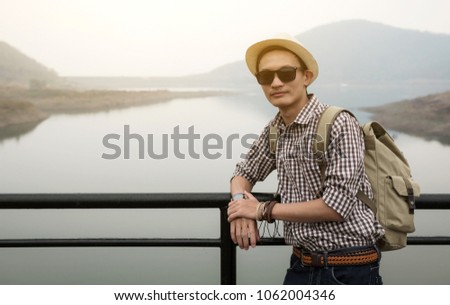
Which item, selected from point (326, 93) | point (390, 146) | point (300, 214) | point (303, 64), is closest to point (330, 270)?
point (300, 214)

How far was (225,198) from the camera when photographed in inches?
45.9

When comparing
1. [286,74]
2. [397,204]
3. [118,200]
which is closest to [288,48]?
[286,74]

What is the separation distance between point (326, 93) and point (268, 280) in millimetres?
1729

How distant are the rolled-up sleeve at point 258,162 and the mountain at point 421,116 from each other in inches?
114

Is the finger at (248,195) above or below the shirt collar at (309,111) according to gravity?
below

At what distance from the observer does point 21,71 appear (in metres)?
3.95

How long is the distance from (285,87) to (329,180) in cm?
23

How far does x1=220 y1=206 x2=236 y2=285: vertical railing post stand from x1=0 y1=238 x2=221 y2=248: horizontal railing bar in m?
0.02

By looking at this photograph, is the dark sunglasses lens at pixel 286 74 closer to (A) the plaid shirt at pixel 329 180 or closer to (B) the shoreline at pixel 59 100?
(A) the plaid shirt at pixel 329 180

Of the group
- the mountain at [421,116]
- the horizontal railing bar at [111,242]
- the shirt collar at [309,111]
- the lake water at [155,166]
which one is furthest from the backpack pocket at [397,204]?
the mountain at [421,116]

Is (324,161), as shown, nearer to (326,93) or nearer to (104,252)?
(326,93)

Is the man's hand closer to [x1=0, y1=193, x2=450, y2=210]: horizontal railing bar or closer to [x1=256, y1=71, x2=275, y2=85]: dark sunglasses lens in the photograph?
[x1=0, y1=193, x2=450, y2=210]: horizontal railing bar

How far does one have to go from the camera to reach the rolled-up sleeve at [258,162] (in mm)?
1134

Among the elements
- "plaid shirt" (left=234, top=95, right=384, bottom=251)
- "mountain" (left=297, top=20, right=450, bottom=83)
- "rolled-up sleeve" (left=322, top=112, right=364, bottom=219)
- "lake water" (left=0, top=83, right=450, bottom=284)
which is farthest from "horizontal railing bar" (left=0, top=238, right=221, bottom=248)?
"mountain" (left=297, top=20, right=450, bottom=83)
